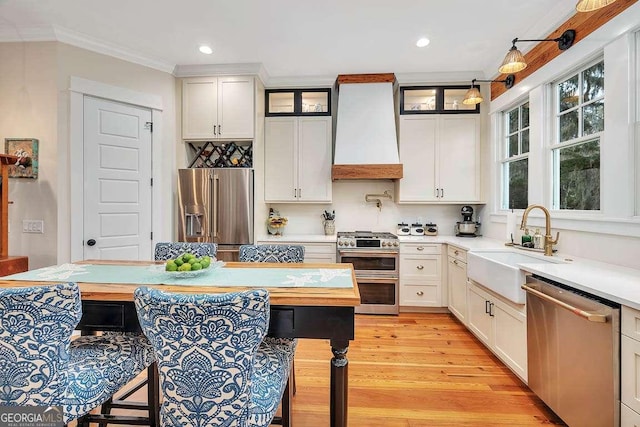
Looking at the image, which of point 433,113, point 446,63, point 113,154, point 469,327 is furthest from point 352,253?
point 113,154

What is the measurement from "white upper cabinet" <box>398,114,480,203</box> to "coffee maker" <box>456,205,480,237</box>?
162 mm

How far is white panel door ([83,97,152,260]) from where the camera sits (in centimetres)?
300

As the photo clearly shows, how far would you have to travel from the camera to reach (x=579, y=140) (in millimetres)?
2369

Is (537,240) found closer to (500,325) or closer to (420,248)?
(500,325)

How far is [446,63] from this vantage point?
3.48 meters

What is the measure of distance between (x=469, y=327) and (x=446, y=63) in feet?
9.24

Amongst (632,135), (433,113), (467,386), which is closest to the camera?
(632,135)

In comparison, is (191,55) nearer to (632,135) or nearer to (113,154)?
(113,154)

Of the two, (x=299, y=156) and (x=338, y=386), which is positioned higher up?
(x=299, y=156)

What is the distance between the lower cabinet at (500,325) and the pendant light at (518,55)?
168 cm

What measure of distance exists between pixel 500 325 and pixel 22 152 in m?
4.31

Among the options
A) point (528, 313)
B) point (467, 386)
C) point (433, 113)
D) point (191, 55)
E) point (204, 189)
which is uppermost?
point (191, 55)

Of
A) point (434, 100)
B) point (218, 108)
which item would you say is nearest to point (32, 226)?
point (218, 108)

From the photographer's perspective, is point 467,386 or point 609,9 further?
point 467,386
